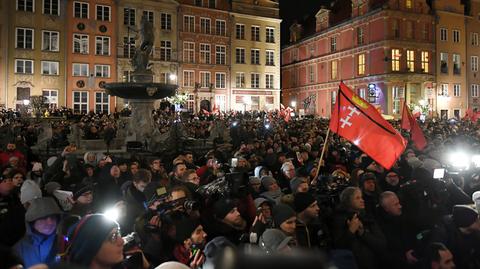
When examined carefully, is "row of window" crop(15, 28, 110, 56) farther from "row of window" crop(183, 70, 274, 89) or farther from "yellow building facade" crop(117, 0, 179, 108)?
"row of window" crop(183, 70, 274, 89)

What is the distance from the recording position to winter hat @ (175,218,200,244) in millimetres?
4215

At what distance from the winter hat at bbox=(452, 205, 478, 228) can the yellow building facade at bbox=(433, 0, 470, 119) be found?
48.7 metres

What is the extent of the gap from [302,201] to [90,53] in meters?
44.1

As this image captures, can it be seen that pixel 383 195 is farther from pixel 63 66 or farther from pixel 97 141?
pixel 63 66

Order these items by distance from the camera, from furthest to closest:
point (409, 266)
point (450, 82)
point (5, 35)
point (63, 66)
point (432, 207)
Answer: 1. point (450, 82)
2. point (63, 66)
3. point (5, 35)
4. point (432, 207)
5. point (409, 266)

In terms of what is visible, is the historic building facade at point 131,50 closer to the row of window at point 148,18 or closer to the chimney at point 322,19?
the row of window at point 148,18

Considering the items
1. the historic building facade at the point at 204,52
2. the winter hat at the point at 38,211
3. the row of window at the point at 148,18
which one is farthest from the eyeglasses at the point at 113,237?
the historic building facade at the point at 204,52

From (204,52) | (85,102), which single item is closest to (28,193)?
(85,102)

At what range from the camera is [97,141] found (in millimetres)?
18625

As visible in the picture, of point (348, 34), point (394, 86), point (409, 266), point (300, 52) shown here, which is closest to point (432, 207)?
point (409, 266)

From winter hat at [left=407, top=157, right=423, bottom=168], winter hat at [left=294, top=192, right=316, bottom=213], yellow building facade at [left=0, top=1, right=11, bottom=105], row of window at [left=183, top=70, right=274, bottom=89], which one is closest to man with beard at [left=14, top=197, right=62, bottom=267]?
winter hat at [left=294, top=192, right=316, bottom=213]

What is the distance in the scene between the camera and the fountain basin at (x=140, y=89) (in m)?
16.2

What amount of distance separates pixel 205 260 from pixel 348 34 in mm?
53307

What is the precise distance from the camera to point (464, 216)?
4984mm
